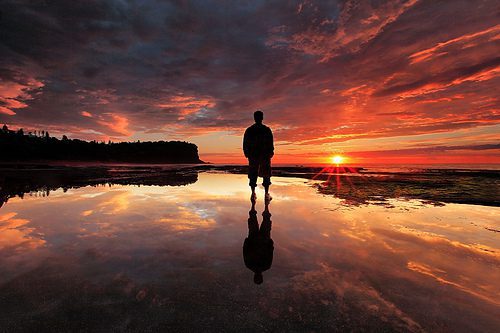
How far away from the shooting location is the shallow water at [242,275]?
2006 millimetres

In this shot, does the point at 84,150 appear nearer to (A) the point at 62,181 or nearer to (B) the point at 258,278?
A: (A) the point at 62,181

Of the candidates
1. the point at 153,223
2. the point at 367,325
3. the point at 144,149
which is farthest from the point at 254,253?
the point at 144,149

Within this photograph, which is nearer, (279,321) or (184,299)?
(279,321)

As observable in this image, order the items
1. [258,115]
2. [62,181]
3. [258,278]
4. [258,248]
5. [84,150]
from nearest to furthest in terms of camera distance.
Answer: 1. [258,278]
2. [258,248]
3. [258,115]
4. [62,181]
5. [84,150]

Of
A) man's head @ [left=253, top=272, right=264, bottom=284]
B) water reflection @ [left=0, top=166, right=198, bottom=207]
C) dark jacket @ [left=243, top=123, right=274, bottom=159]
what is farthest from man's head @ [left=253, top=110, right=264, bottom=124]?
water reflection @ [left=0, top=166, right=198, bottom=207]

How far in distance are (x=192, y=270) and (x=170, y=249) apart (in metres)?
0.87

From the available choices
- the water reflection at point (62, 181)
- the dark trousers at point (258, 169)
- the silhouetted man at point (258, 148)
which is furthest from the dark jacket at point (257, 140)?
the water reflection at point (62, 181)

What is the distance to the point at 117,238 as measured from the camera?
418 cm

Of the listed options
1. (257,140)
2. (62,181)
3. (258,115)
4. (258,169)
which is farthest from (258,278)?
(62,181)

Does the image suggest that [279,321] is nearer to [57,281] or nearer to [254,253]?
[254,253]

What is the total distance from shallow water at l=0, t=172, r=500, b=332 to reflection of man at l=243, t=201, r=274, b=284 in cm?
10

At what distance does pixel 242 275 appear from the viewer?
280 centimetres

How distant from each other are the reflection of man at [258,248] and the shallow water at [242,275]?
10 cm

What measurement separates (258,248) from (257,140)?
496 centimetres
